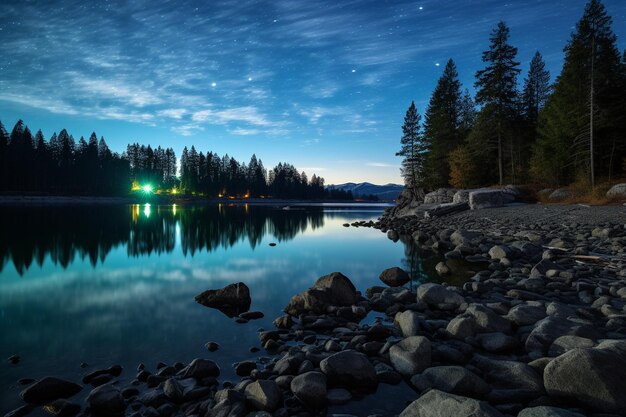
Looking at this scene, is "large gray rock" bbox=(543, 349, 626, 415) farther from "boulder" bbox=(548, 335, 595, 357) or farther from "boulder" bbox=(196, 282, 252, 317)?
"boulder" bbox=(196, 282, 252, 317)

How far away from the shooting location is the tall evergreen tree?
30453 millimetres

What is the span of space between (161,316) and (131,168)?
136670 mm

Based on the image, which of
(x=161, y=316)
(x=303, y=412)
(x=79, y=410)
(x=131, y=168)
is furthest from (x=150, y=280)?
(x=131, y=168)

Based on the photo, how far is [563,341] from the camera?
4941mm

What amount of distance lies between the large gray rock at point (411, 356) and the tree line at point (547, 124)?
31066 millimetres

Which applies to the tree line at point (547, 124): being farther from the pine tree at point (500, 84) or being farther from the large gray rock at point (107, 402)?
the large gray rock at point (107, 402)

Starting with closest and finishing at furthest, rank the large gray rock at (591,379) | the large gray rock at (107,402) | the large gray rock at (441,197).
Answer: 1. the large gray rock at (591,379)
2. the large gray rock at (107,402)
3. the large gray rock at (441,197)

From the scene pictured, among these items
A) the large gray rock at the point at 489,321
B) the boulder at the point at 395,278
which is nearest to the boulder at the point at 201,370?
the large gray rock at the point at 489,321

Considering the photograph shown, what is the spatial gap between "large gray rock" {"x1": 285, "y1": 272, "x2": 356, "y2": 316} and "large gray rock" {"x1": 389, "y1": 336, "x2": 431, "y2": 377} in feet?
9.30

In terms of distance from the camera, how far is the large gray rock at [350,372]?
4559 mm

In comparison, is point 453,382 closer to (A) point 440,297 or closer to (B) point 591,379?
(B) point 591,379

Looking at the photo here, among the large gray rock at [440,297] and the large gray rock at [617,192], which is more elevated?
the large gray rock at [617,192]

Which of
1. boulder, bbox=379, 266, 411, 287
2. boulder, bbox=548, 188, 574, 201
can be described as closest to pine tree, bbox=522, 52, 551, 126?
boulder, bbox=548, 188, 574, 201

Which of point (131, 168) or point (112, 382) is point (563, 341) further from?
point (131, 168)
